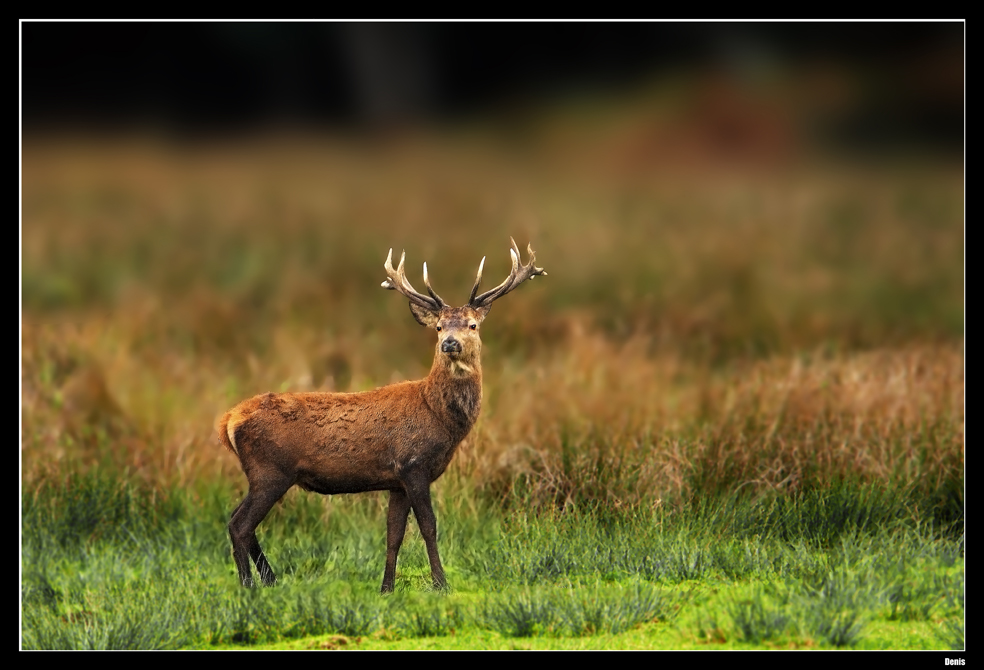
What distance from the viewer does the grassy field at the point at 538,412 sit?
29.6 ft

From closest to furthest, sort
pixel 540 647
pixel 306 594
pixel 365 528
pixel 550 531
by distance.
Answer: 1. pixel 540 647
2. pixel 306 594
3. pixel 550 531
4. pixel 365 528

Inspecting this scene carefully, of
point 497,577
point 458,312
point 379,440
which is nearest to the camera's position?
point 458,312

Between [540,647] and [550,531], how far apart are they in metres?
2.20

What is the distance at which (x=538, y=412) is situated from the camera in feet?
44.9

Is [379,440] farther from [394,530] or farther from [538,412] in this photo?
[538,412]

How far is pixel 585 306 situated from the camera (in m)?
19.4

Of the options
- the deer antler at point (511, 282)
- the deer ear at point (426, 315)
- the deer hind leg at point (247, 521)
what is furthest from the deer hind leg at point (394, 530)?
the deer antler at point (511, 282)

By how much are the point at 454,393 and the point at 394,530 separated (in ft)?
3.64

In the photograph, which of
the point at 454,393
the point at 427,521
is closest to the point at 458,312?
the point at 454,393

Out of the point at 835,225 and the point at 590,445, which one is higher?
the point at 835,225

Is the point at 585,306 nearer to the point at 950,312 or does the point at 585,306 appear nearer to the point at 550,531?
the point at 950,312

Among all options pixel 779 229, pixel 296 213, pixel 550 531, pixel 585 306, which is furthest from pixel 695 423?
pixel 296 213

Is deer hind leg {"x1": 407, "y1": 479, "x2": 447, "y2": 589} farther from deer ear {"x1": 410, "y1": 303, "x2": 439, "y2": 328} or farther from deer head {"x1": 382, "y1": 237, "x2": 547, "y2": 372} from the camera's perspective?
deer ear {"x1": 410, "y1": 303, "x2": 439, "y2": 328}

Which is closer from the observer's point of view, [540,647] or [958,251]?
[540,647]
